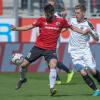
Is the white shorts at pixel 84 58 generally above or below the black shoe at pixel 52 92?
above

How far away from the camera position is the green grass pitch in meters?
12.3

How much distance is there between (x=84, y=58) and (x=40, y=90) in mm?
1184

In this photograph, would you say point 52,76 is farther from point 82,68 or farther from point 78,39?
point 78,39

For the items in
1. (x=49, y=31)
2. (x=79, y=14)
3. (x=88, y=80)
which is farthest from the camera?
(x=79, y=14)

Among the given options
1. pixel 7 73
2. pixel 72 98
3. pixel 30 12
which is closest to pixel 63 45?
pixel 7 73

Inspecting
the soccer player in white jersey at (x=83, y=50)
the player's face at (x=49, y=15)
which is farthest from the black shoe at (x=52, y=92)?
the player's face at (x=49, y=15)

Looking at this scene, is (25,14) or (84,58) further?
(25,14)

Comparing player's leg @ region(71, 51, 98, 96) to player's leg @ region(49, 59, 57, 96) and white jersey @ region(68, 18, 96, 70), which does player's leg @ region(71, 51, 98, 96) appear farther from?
player's leg @ region(49, 59, 57, 96)

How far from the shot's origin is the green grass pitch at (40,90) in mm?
12320

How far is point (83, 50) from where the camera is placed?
46.1 ft

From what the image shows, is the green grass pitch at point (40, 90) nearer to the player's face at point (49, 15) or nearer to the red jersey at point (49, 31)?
the red jersey at point (49, 31)

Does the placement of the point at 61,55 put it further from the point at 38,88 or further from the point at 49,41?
the point at 49,41

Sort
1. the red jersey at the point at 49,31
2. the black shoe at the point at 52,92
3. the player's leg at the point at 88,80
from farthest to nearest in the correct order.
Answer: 1. the red jersey at the point at 49,31
2. the player's leg at the point at 88,80
3. the black shoe at the point at 52,92

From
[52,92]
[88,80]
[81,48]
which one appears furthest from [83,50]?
[52,92]
